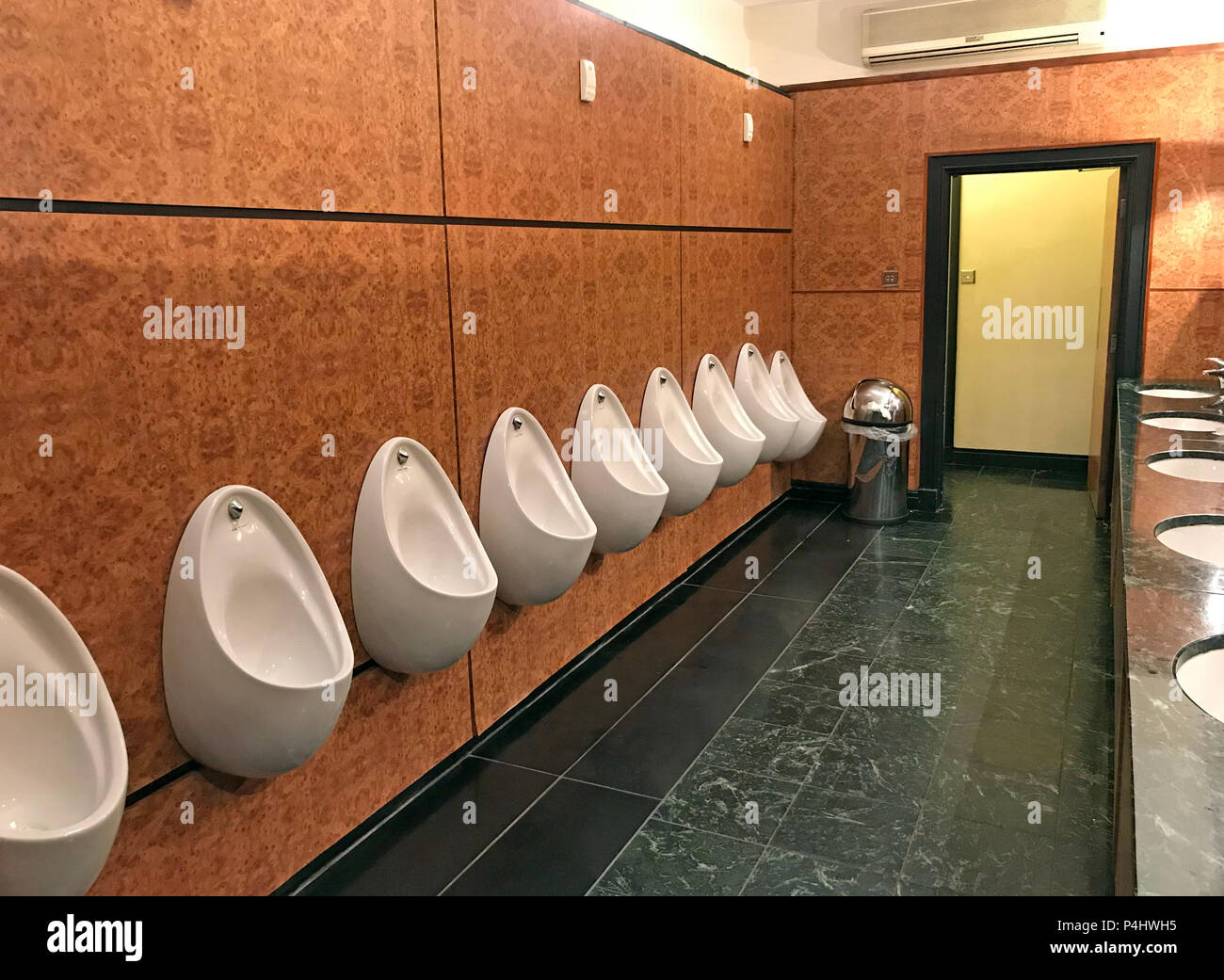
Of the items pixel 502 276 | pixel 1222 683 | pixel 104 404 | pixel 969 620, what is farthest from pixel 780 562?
pixel 104 404

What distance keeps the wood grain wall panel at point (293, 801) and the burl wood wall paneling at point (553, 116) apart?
4.71 ft

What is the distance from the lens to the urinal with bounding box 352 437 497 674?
247cm

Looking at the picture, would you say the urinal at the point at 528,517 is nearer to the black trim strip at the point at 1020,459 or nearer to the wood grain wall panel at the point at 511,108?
the wood grain wall panel at the point at 511,108

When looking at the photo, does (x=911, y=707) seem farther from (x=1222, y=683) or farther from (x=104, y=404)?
(x=104, y=404)

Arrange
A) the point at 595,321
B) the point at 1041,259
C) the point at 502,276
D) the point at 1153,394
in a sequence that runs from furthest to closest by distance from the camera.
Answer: the point at 1041,259, the point at 1153,394, the point at 595,321, the point at 502,276

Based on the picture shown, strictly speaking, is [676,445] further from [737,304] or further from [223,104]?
[223,104]

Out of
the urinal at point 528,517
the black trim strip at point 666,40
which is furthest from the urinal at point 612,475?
the black trim strip at point 666,40

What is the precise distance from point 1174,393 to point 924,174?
5.91 feet

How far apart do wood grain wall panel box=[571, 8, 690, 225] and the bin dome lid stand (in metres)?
1.90

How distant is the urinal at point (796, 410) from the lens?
5296 millimetres

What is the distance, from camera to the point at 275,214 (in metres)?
2.25

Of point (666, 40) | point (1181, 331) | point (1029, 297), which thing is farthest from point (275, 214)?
point (1029, 297)

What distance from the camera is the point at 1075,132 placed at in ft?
17.0

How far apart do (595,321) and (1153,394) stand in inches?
113
